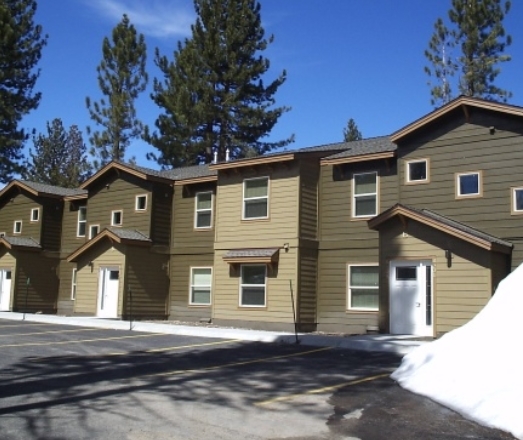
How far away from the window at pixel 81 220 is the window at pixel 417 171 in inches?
655

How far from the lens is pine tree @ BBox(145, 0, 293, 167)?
38562mm

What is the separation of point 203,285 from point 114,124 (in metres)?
22.5

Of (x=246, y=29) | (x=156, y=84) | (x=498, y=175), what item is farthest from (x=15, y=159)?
(x=498, y=175)

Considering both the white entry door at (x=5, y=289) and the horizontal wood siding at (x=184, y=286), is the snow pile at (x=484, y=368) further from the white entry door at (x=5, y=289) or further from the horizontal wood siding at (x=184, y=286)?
the white entry door at (x=5, y=289)

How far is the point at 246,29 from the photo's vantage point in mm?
38719

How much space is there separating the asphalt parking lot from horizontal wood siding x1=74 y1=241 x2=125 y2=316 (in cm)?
937

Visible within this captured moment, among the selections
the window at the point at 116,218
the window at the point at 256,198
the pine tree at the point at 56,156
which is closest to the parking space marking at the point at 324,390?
the window at the point at 256,198

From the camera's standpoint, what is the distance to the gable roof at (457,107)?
17125mm

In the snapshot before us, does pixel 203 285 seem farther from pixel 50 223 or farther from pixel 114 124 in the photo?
pixel 114 124

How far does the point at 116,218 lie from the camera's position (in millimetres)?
26766

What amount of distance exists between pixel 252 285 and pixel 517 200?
889 cm

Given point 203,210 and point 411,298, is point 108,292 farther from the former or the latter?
point 411,298

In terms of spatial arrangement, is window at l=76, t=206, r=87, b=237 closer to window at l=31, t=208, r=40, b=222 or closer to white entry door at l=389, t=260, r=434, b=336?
window at l=31, t=208, r=40, b=222

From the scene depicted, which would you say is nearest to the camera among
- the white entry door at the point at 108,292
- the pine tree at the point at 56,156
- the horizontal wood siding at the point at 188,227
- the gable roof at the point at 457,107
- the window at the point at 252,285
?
the gable roof at the point at 457,107
